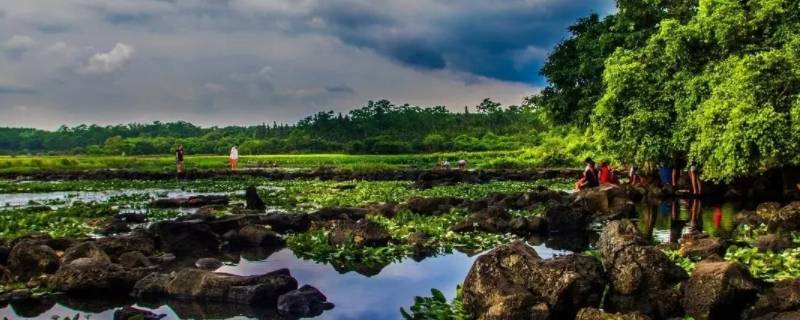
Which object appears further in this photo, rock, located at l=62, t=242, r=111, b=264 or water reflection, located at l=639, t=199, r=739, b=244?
water reflection, located at l=639, t=199, r=739, b=244

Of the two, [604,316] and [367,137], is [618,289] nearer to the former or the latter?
[604,316]

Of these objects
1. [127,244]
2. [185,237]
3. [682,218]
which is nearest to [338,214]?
[185,237]

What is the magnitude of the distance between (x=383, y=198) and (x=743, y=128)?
15.0 m

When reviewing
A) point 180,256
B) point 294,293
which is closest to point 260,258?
point 180,256

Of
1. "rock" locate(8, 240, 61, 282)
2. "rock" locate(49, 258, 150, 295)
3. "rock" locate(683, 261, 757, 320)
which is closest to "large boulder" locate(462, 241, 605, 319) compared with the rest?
"rock" locate(683, 261, 757, 320)

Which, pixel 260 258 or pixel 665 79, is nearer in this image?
pixel 260 258

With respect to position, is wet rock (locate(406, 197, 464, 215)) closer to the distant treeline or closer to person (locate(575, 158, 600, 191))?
person (locate(575, 158, 600, 191))

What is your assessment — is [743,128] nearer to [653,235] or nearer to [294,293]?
[653,235]

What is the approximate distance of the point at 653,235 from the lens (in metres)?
18.3

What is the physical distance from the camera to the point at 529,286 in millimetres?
10148

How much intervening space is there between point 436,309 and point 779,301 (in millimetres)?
4747

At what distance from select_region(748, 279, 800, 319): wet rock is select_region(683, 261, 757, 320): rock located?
26 cm

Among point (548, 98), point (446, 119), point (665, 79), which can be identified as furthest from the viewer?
point (446, 119)

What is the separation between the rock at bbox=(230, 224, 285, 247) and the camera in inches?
684
